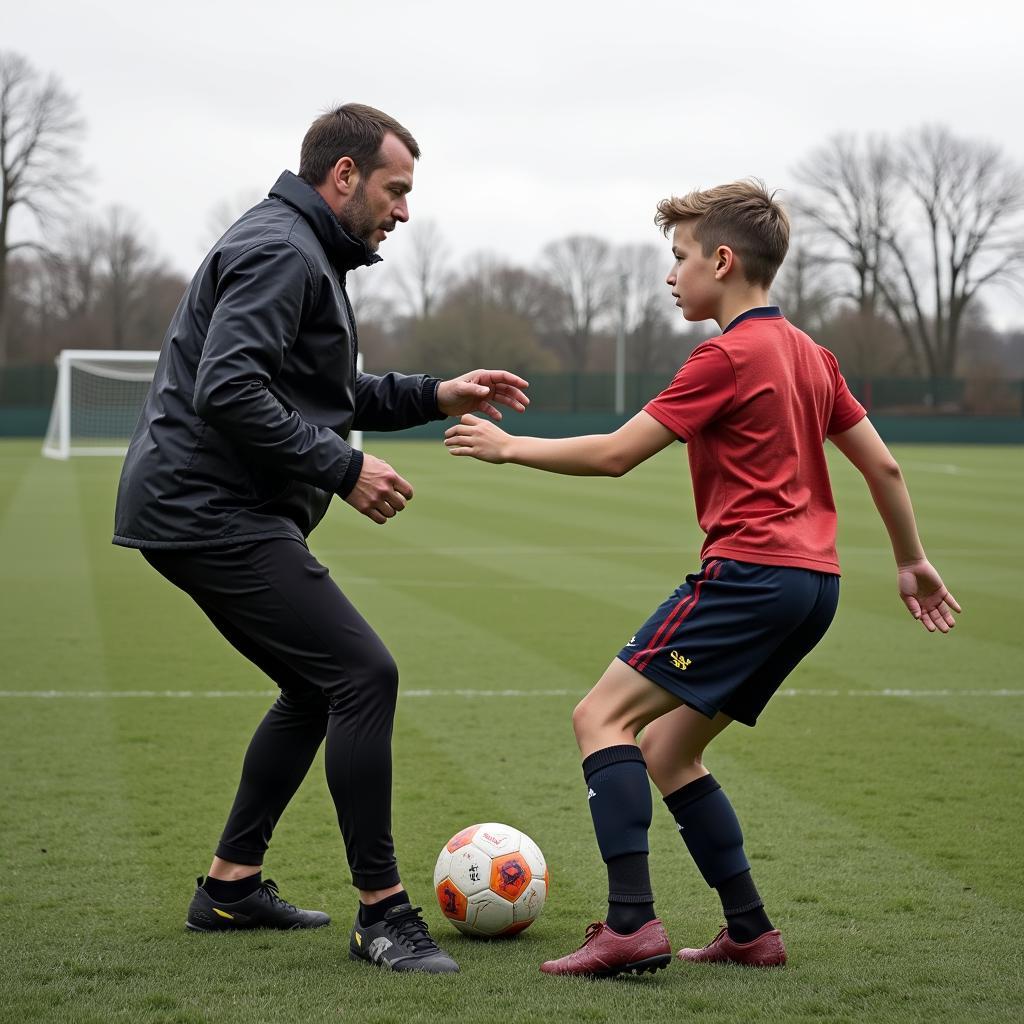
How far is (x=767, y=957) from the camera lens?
3.78 m

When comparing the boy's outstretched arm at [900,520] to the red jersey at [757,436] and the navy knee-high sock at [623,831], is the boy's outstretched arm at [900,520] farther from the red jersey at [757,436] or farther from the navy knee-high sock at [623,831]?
the navy knee-high sock at [623,831]

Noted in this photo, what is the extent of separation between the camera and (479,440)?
3654 millimetres

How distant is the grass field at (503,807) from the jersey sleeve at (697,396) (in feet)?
4.54

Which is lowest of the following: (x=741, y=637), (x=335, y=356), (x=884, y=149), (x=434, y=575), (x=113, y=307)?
(x=434, y=575)

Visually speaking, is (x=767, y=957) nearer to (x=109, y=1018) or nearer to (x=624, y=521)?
(x=109, y=1018)

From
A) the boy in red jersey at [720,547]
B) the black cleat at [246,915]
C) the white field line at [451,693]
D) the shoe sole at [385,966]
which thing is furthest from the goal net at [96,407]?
the boy in red jersey at [720,547]

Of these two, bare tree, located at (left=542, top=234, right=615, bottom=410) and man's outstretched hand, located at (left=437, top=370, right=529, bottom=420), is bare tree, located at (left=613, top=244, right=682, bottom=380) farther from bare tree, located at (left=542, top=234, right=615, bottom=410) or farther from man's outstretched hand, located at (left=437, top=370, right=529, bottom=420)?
man's outstretched hand, located at (left=437, top=370, right=529, bottom=420)

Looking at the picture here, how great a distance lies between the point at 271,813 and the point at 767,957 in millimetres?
1479

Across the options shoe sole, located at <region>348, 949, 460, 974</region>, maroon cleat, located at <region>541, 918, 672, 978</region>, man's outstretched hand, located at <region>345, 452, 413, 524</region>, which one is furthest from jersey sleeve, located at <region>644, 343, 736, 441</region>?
shoe sole, located at <region>348, 949, 460, 974</region>

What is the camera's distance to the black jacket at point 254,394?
361 cm

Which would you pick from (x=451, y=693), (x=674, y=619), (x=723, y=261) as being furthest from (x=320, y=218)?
(x=451, y=693)

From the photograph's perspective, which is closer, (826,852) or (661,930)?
(661,930)

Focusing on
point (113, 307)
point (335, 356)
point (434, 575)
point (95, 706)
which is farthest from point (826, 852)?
point (113, 307)

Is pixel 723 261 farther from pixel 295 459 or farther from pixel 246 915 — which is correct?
pixel 246 915
